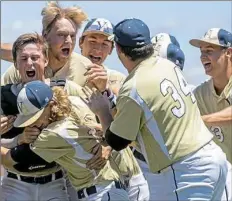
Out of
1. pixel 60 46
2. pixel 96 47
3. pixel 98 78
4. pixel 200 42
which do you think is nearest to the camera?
pixel 98 78

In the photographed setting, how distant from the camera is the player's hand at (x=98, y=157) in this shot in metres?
4.95

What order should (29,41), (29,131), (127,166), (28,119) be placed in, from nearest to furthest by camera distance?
(28,119) → (29,131) → (29,41) → (127,166)

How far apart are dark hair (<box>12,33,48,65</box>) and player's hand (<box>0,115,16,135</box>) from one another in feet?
1.72

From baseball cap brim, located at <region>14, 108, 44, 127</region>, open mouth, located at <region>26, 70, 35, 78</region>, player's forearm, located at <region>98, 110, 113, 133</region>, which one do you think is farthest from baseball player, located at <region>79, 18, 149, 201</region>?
baseball cap brim, located at <region>14, 108, 44, 127</region>

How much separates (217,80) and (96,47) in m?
1.15

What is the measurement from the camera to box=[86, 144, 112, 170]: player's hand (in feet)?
16.2

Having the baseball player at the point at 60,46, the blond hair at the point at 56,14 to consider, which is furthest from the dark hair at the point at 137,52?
the blond hair at the point at 56,14

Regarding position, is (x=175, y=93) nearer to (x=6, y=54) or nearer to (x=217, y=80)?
(x=217, y=80)

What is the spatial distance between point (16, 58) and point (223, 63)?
6.36 ft

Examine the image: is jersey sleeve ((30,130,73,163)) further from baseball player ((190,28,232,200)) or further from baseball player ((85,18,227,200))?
baseball player ((190,28,232,200))

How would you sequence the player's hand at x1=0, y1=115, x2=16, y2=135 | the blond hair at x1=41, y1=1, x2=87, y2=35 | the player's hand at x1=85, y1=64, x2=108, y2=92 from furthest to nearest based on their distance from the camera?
the blond hair at x1=41, y1=1, x2=87, y2=35
the player's hand at x1=85, y1=64, x2=108, y2=92
the player's hand at x1=0, y1=115, x2=16, y2=135

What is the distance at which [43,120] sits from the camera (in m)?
4.95

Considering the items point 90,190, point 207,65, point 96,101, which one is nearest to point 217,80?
point 207,65

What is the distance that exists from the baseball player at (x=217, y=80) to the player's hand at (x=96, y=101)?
1425mm
